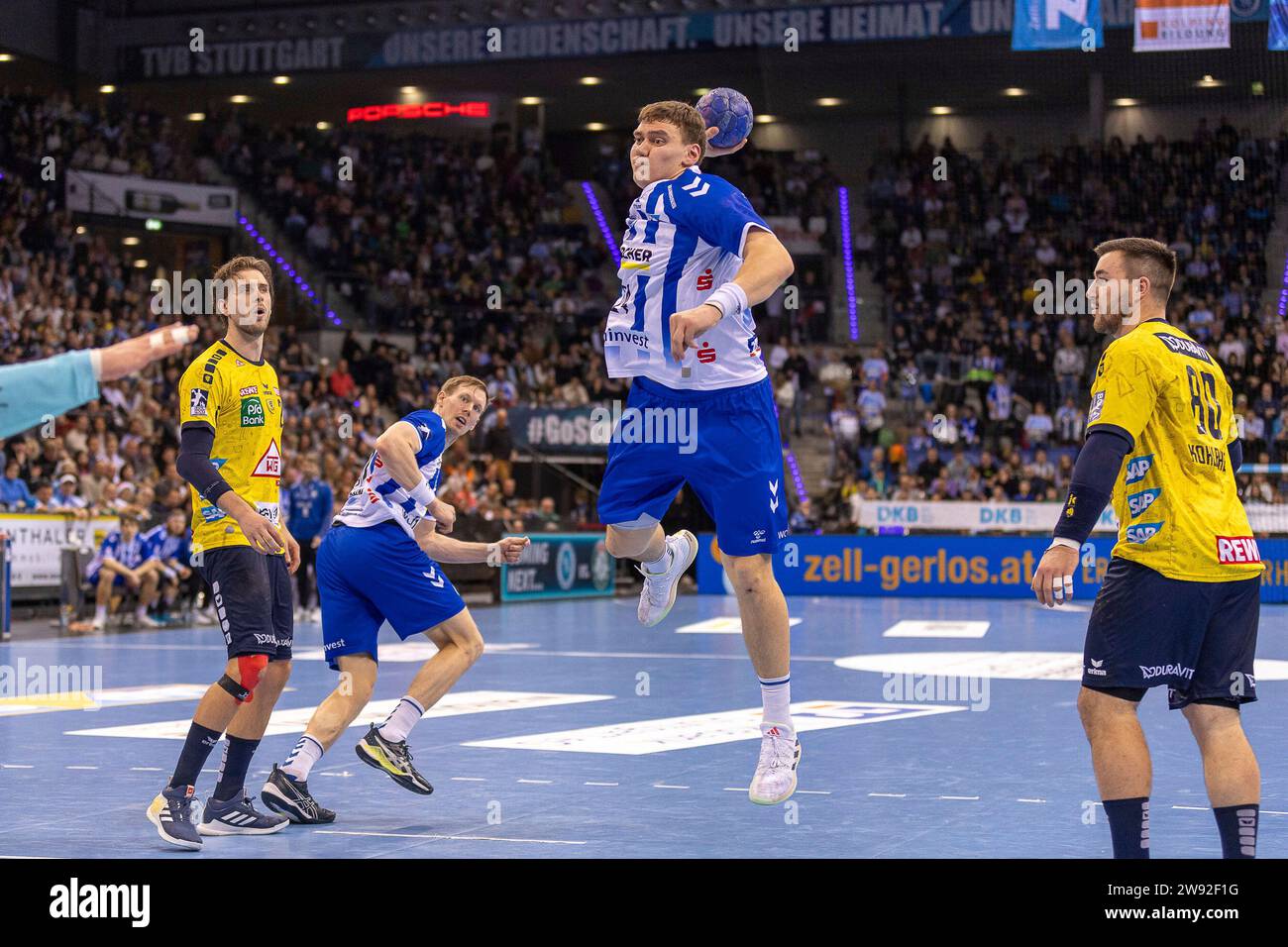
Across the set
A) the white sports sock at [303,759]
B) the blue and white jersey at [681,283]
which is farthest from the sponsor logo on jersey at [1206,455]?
the white sports sock at [303,759]

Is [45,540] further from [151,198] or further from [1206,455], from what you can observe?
[1206,455]

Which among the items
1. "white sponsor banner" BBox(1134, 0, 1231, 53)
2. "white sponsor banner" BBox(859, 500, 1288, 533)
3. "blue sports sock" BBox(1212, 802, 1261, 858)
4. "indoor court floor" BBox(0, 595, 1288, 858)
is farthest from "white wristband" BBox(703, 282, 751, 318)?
"white sponsor banner" BBox(859, 500, 1288, 533)

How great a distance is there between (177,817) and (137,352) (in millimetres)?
3335

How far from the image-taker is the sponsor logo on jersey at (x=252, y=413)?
7.32m

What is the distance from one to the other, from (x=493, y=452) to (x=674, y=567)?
21676 millimetres

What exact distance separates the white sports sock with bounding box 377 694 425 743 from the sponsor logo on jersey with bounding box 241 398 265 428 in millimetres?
1615

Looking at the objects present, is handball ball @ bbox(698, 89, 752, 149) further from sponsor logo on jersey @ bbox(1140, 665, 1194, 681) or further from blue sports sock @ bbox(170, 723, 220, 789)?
blue sports sock @ bbox(170, 723, 220, 789)

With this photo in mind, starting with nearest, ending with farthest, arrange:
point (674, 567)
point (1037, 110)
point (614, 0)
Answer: point (674, 567)
point (614, 0)
point (1037, 110)

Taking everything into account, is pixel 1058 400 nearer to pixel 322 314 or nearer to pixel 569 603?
pixel 569 603

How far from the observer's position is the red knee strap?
23.6ft

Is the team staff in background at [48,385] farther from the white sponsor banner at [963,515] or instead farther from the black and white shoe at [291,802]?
the white sponsor banner at [963,515]

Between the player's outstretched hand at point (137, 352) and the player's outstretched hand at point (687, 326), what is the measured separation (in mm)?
1979

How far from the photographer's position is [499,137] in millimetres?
41344
